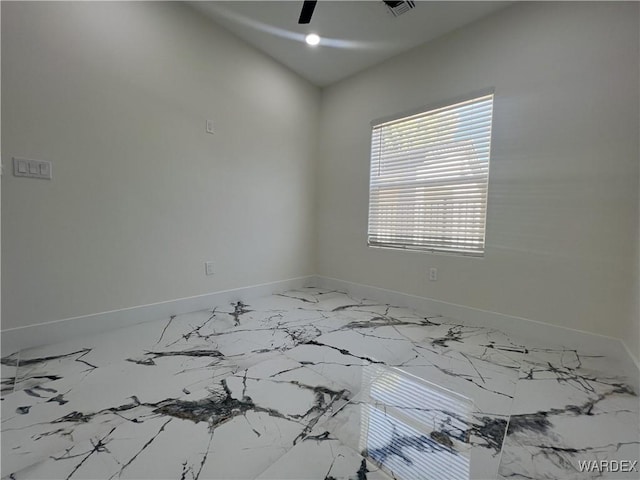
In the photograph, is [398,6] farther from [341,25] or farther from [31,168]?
[31,168]

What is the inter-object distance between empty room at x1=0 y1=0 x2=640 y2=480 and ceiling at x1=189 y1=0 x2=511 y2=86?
3 cm

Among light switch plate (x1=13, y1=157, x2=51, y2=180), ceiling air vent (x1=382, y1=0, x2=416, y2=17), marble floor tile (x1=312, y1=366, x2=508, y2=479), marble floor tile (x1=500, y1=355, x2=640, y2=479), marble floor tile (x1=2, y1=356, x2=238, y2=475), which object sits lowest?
marble floor tile (x1=500, y1=355, x2=640, y2=479)

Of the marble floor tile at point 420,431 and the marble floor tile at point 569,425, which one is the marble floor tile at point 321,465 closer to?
the marble floor tile at point 420,431

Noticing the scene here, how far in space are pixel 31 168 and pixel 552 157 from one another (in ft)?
12.2

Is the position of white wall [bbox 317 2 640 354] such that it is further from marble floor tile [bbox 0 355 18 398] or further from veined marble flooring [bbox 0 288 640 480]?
marble floor tile [bbox 0 355 18 398]

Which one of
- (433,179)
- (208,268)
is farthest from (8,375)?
(433,179)

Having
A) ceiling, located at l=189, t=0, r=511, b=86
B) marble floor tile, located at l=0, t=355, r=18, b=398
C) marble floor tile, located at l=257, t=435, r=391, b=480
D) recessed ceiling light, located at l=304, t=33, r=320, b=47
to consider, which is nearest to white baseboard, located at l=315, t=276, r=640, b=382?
marble floor tile, located at l=257, t=435, r=391, b=480

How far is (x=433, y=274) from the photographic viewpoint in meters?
2.73

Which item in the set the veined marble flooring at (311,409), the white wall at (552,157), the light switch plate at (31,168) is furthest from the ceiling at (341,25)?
the veined marble flooring at (311,409)

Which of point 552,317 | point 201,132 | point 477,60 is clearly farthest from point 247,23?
point 552,317

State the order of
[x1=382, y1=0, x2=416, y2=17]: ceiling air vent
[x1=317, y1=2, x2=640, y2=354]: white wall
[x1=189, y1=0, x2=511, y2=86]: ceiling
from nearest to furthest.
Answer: [x1=317, y1=2, x2=640, y2=354]: white wall
[x1=382, y1=0, x2=416, y2=17]: ceiling air vent
[x1=189, y1=0, x2=511, y2=86]: ceiling

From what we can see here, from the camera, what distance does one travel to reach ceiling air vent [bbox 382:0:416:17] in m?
2.23

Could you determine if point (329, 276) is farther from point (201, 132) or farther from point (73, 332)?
point (73, 332)

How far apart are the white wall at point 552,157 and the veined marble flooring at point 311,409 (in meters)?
0.48
